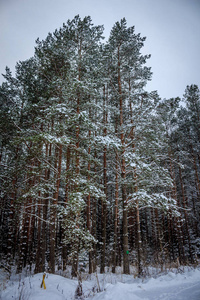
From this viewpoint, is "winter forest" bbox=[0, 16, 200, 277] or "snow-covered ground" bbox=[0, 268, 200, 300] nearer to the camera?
"snow-covered ground" bbox=[0, 268, 200, 300]

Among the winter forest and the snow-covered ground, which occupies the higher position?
the winter forest

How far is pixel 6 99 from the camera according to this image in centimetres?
1334

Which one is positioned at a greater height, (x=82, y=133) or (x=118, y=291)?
(x=82, y=133)

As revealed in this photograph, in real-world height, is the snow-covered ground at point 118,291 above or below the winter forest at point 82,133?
below

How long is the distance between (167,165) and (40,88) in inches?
602

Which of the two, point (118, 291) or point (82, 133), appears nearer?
point (118, 291)

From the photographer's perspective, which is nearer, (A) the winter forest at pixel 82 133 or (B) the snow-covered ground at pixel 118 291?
(B) the snow-covered ground at pixel 118 291

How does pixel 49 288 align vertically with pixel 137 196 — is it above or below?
below

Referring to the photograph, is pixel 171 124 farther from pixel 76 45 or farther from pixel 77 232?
pixel 77 232

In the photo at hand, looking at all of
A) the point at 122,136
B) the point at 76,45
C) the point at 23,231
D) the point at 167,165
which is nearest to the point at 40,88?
the point at 76,45

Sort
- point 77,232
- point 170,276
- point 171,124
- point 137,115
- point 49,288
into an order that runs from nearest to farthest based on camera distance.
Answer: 1. point 49,288
2. point 170,276
3. point 77,232
4. point 137,115
5. point 171,124

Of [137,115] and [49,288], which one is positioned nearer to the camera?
[49,288]

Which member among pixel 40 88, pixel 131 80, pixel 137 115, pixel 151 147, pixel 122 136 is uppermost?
pixel 131 80

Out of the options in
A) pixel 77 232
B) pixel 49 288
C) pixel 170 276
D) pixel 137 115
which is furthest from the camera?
pixel 137 115
